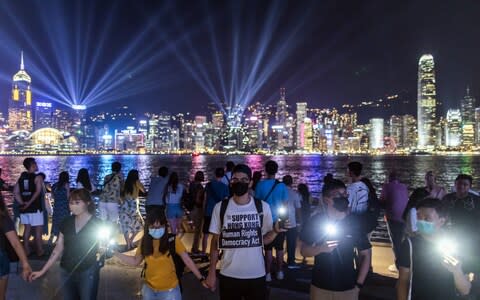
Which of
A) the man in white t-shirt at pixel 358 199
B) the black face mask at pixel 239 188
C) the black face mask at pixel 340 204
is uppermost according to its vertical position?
the black face mask at pixel 239 188

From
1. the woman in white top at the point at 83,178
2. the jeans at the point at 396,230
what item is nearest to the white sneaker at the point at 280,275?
the jeans at the point at 396,230

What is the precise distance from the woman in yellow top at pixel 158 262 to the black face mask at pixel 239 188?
0.72 m

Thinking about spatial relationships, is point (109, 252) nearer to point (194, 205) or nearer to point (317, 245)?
point (317, 245)

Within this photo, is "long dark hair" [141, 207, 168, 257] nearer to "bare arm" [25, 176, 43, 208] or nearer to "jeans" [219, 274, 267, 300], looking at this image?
"jeans" [219, 274, 267, 300]

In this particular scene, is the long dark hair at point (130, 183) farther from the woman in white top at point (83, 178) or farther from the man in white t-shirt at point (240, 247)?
the man in white t-shirt at point (240, 247)

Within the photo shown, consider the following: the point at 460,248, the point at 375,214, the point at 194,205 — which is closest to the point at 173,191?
the point at 194,205

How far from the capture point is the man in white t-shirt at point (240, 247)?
4137 millimetres

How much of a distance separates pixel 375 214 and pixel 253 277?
2.51 meters

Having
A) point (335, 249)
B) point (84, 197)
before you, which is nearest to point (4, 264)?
point (84, 197)

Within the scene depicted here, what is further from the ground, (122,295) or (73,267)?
(73,267)

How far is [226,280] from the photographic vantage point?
164 inches

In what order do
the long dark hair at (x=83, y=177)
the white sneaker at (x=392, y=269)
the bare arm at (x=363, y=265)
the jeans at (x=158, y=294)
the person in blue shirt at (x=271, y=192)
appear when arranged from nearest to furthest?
the bare arm at (x=363, y=265), the jeans at (x=158, y=294), the person in blue shirt at (x=271, y=192), the white sneaker at (x=392, y=269), the long dark hair at (x=83, y=177)

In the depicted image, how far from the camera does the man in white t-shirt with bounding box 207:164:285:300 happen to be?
4.14m

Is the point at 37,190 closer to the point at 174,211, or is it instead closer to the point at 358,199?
the point at 174,211
